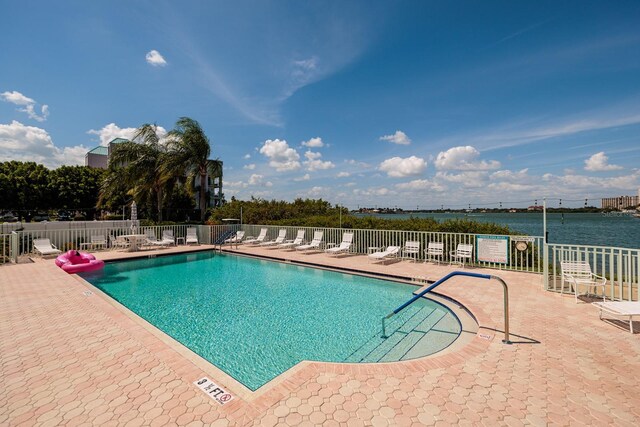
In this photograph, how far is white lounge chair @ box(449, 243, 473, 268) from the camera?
9625 millimetres

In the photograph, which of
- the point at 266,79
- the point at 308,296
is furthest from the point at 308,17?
the point at 308,296

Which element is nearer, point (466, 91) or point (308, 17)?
point (308, 17)

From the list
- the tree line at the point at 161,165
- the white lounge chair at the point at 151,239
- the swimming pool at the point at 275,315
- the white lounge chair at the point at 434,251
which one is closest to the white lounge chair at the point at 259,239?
the white lounge chair at the point at 151,239

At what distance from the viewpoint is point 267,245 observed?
16234 millimetres

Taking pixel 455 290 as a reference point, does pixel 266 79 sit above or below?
above

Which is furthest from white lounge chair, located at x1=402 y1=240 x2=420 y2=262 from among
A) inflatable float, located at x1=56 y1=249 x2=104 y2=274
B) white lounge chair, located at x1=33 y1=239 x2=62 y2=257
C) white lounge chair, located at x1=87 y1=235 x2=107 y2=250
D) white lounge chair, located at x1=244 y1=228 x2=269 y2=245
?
white lounge chair, located at x1=87 y1=235 x2=107 y2=250

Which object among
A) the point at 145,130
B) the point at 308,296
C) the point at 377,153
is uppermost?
the point at 145,130

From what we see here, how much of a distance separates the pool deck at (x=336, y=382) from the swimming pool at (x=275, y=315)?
2.93 feet

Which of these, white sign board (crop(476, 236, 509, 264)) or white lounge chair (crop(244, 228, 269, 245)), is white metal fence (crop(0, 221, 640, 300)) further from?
white lounge chair (crop(244, 228, 269, 245))

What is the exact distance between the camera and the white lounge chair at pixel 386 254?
418 inches

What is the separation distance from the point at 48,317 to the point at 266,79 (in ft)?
40.2

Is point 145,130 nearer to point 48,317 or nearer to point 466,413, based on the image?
point 48,317

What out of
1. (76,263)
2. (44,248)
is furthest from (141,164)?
(76,263)

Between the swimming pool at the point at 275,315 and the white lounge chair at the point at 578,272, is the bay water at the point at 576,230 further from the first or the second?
the swimming pool at the point at 275,315
